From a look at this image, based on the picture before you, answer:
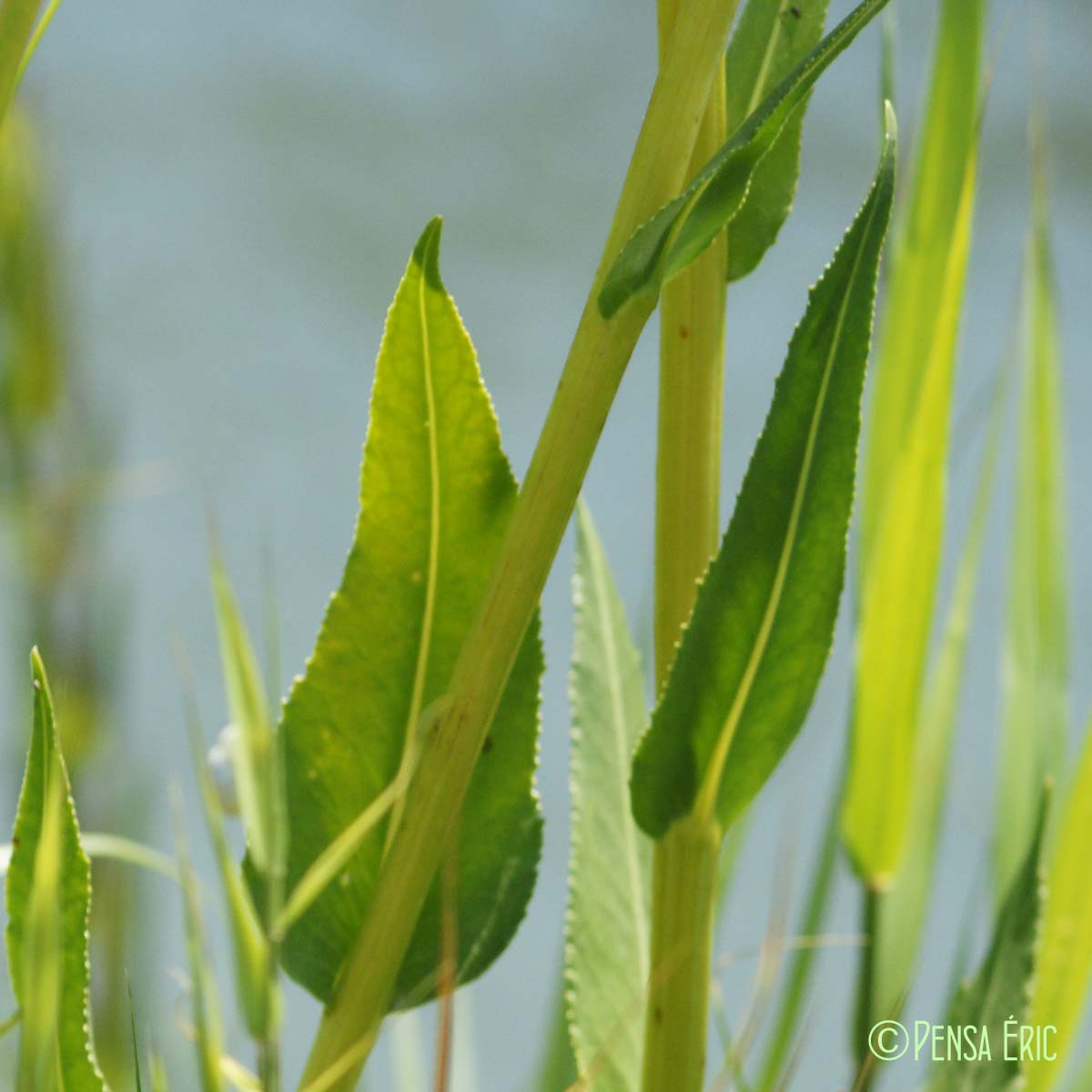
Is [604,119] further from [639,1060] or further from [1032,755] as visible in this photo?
[639,1060]

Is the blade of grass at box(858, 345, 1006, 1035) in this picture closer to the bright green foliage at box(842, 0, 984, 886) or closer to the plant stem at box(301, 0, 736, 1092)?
the bright green foliage at box(842, 0, 984, 886)

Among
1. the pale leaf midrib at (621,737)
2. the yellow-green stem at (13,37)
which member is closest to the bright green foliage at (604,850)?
the pale leaf midrib at (621,737)

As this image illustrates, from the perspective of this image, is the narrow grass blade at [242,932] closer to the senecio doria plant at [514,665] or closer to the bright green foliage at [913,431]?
the senecio doria plant at [514,665]

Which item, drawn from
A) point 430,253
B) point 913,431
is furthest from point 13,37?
point 913,431

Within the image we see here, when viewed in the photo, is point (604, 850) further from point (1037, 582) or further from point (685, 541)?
point (1037, 582)

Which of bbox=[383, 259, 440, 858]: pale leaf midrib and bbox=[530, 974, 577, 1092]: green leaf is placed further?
bbox=[530, 974, 577, 1092]: green leaf

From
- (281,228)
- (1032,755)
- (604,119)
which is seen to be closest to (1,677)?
(1032,755)

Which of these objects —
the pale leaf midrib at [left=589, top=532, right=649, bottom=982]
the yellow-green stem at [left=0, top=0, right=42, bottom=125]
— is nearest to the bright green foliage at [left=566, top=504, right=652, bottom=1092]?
the pale leaf midrib at [left=589, top=532, right=649, bottom=982]
